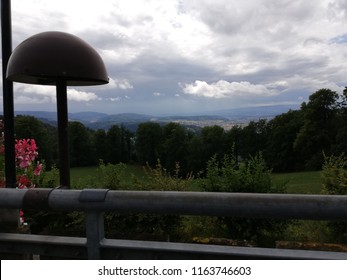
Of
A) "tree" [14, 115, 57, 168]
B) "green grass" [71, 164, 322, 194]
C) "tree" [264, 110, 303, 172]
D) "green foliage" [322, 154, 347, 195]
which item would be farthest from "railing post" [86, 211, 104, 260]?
"tree" [14, 115, 57, 168]

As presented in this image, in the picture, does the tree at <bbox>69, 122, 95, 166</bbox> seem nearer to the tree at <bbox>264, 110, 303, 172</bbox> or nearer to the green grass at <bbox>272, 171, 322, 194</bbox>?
the tree at <bbox>264, 110, 303, 172</bbox>

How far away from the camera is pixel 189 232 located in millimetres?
5301

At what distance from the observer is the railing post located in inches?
108

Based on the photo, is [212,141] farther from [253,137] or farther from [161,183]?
[161,183]

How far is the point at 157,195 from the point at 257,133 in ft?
229

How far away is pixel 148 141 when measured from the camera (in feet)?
270

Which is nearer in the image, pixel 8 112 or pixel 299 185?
pixel 8 112

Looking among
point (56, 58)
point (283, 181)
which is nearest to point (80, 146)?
point (283, 181)

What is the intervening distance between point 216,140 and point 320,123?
24.6m

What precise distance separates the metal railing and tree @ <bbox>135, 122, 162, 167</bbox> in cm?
7739

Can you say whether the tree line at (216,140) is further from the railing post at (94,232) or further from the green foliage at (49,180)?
the railing post at (94,232)

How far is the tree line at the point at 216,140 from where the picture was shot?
169 feet

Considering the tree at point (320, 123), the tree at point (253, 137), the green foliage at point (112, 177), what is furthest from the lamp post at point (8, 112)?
the tree at point (253, 137)

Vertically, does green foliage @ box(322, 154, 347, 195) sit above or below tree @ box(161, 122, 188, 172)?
above
